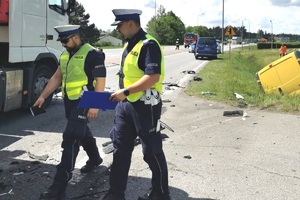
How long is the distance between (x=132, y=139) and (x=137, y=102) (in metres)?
0.37

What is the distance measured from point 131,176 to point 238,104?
5562 mm

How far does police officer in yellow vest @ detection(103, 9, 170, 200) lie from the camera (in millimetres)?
3293

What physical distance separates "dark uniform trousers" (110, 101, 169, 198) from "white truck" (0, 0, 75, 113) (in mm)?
3818

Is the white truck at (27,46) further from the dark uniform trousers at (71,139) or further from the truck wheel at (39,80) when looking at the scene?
the dark uniform trousers at (71,139)

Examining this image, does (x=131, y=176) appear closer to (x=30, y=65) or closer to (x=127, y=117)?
(x=127, y=117)

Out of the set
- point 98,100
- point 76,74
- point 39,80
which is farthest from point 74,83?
point 39,80

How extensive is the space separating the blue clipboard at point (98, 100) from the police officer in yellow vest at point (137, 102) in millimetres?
105

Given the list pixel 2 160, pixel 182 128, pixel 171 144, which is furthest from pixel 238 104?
pixel 2 160

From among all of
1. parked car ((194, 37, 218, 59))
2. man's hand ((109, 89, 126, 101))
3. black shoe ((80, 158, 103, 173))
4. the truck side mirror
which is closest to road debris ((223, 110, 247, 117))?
the truck side mirror

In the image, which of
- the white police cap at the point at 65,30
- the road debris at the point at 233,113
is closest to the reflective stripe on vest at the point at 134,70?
the white police cap at the point at 65,30

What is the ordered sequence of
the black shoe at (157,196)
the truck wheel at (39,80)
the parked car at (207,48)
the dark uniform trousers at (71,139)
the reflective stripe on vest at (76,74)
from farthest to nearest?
the parked car at (207,48) → the truck wheel at (39,80) → the reflective stripe on vest at (76,74) → the dark uniform trousers at (71,139) → the black shoe at (157,196)

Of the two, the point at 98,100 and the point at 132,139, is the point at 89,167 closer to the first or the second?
the point at 132,139

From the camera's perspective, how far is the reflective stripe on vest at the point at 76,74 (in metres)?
4.06

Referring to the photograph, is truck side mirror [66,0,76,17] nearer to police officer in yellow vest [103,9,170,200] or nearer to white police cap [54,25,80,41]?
white police cap [54,25,80,41]
